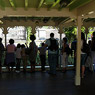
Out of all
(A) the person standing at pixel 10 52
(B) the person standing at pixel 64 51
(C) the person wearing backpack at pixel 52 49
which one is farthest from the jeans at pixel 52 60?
(A) the person standing at pixel 10 52

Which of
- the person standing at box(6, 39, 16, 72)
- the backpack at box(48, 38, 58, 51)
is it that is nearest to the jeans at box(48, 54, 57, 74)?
the backpack at box(48, 38, 58, 51)

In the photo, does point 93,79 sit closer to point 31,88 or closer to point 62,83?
point 62,83

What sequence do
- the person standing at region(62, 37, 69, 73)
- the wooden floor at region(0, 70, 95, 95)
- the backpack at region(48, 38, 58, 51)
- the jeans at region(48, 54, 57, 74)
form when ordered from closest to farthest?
the wooden floor at region(0, 70, 95, 95)
the backpack at region(48, 38, 58, 51)
the jeans at region(48, 54, 57, 74)
the person standing at region(62, 37, 69, 73)

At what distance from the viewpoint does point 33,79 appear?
20.7ft

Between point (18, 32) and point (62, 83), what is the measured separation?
24515 millimetres

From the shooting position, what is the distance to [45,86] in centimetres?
543

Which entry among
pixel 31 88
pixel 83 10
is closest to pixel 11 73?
pixel 31 88

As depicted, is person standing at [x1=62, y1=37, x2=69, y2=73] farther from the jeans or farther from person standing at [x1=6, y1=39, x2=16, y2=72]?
person standing at [x1=6, y1=39, x2=16, y2=72]

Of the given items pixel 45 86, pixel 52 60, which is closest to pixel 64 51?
pixel 52 60

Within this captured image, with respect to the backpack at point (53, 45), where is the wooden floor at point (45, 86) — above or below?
below

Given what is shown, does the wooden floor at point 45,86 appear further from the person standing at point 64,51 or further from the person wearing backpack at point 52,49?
the person standing at point 64,51

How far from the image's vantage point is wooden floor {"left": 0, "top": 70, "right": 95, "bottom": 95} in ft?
15.9

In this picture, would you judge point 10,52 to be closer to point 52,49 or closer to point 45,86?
point 52,49

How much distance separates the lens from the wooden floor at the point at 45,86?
15.9ft
